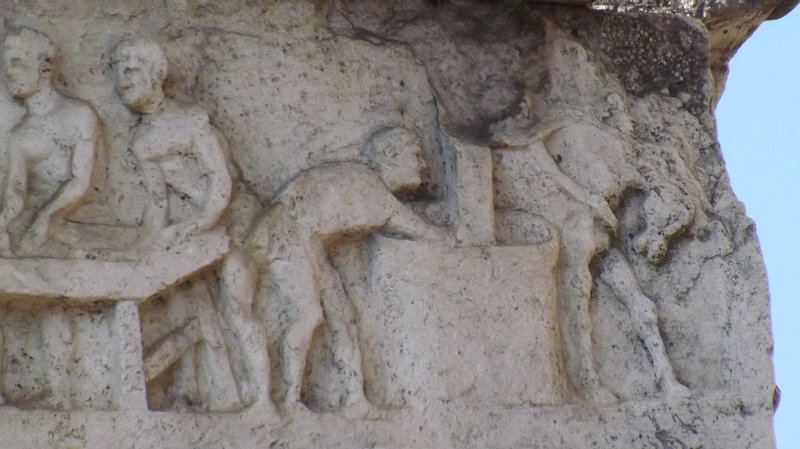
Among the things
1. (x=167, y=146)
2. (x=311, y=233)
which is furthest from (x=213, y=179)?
(x=311, y=233)

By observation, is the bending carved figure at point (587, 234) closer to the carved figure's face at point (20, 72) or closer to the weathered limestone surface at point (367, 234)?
the weathered limestone surface at point (367, 234)

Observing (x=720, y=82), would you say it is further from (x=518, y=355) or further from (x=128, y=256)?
(x=128, y=256)

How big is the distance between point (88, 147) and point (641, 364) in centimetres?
163

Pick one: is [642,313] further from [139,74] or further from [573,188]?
[139,74]

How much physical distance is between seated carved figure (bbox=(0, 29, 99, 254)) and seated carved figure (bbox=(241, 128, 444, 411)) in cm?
49

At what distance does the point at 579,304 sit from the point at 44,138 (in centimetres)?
152

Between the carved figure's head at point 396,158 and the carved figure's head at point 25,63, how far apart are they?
903mm

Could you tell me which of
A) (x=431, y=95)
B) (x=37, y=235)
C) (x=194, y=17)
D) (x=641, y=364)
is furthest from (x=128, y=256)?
(x=641, y=364)

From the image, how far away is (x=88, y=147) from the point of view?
3.87 metres

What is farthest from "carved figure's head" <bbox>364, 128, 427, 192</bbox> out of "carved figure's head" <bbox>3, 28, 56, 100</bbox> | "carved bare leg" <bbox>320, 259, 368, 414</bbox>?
"carved figure's head" <bbox>3, 28, 56, 100</bbox>

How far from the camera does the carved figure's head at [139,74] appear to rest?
396 cm

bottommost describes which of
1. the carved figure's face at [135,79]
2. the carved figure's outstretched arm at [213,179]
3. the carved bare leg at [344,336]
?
the carved bare leg at [344,336]

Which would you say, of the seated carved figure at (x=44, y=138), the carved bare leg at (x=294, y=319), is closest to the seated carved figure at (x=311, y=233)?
the carved bare leg at (x=294, y=319)

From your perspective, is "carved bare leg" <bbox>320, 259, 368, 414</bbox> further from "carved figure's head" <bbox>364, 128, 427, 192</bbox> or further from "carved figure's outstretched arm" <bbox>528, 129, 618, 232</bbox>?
"carved figure's outstretched arm" <bbox>528, 129, 618, 232</bbox>
